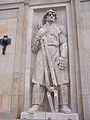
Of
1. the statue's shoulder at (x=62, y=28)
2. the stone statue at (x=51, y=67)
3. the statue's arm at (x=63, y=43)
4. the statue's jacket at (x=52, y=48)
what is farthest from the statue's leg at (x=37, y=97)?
the statue's shoulder at (x=62, y=28)

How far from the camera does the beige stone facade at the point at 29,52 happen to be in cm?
699

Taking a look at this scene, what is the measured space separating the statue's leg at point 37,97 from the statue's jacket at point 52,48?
17cm

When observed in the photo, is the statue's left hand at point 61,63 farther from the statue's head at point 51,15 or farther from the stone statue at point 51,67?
the statue's head at point 51,15

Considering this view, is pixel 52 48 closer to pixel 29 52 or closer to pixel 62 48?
pixel 62 48

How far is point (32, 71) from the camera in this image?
7656mm

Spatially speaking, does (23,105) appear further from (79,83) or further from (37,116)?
(79,83)

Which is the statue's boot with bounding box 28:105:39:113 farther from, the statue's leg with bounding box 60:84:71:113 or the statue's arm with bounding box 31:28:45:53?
the statue's arm with bounding box 31:28:45:53

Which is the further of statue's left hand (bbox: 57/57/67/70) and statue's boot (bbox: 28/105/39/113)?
statue's left hand (bbox: 57/57/67/70)

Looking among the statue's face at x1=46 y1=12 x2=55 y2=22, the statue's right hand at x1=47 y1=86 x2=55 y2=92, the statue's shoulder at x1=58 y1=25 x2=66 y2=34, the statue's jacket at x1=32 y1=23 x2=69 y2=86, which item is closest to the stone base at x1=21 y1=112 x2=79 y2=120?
the statue's right hand at x1=47 y1=86 x2=55 y2=92

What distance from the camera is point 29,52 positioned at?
796cm

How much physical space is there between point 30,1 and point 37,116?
196 inches

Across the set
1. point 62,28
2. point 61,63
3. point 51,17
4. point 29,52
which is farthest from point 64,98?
point 51,17

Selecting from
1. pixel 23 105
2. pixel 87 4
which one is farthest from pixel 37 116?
pixel 87 4

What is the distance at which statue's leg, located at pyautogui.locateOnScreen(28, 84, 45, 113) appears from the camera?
675 centimetres
